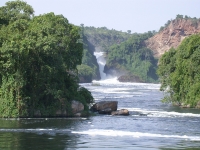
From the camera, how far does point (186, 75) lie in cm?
7738

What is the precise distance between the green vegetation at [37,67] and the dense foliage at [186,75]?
62.4 feet

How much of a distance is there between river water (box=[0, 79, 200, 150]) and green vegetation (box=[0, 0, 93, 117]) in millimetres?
2198

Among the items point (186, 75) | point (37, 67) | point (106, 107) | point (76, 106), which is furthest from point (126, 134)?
point (186, 75)

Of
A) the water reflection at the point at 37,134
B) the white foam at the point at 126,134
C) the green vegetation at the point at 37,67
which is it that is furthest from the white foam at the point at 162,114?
the white foam at the point at 126,134

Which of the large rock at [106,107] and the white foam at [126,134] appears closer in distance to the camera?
the white foam at [126,134]

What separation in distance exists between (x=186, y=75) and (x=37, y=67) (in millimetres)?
27267

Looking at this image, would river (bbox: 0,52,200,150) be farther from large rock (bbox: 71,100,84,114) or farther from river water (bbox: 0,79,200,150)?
large rock (bbox: 71,100,84,114)

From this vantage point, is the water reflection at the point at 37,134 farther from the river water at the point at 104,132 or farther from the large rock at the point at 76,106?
the large rock at the point at 76,106

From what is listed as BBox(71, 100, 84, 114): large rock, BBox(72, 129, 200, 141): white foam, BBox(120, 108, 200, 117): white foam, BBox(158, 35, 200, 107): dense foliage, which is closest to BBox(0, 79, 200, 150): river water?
BBox(72, 129, 200, 141): white foam

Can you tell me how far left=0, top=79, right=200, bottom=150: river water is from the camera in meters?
39.7

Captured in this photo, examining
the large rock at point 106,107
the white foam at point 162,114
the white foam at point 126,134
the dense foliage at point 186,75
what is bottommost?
the white foam at point 126,134

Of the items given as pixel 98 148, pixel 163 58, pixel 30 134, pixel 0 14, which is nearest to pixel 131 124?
pixel 30 134

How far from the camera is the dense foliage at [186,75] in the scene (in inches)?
2940

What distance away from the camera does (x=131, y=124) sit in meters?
53.0
